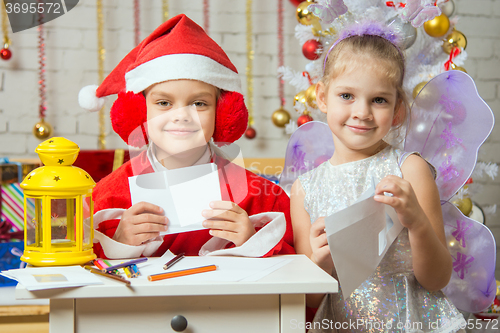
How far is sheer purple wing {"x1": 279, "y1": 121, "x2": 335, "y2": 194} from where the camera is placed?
118 centimetres

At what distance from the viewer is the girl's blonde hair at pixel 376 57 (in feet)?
2.95

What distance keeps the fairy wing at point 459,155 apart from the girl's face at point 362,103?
0.19 m

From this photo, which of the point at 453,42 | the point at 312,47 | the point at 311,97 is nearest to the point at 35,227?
the point at 311,97

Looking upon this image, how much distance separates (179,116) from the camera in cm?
87

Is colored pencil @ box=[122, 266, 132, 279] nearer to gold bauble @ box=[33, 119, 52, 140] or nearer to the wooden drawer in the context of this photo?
the wooden drawer

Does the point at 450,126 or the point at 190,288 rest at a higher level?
the point at 450,126

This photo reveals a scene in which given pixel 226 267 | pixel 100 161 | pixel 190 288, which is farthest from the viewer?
pixel 100 161

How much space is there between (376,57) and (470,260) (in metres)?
0.54

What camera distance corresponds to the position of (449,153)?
102cm

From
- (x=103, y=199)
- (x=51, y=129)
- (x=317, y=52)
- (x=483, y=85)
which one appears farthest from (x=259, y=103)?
(x=103, y=199)

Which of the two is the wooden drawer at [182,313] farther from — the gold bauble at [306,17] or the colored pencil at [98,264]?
the gold bauble at [306,17]

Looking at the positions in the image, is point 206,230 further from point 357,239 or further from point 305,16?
point 305,16

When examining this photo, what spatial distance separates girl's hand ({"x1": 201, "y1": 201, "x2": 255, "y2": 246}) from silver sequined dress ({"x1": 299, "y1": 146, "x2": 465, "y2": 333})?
23 centimetres

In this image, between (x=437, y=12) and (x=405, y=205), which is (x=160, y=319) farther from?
(x=437, y=12)
